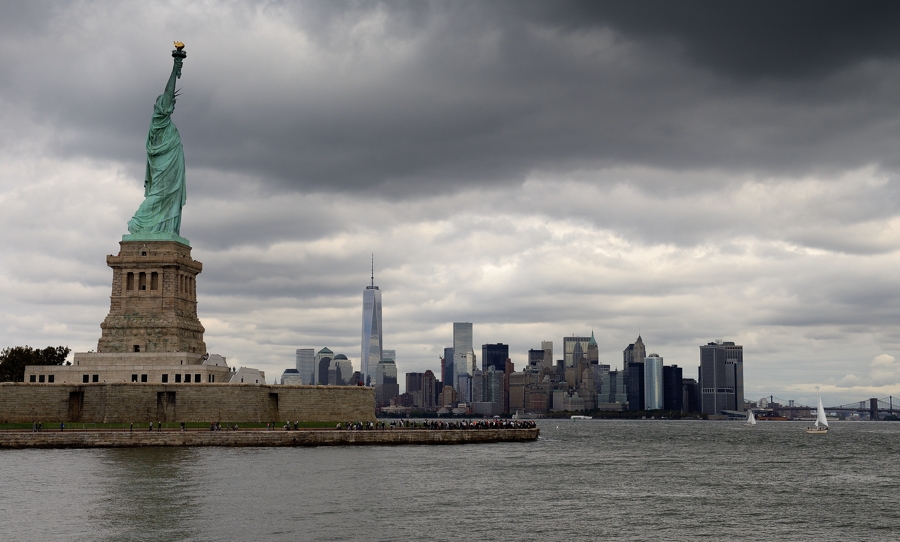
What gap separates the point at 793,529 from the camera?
1917 inches

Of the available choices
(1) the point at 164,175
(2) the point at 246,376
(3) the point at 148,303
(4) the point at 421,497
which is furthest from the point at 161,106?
(4) the point at 421,497

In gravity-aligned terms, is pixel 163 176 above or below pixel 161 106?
below

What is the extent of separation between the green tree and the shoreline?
3852 cm

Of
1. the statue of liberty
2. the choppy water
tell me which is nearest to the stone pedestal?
the statue of liberty

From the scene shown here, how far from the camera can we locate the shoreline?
87125 mm

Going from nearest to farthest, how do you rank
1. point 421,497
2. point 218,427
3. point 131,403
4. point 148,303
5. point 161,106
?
point 421,497
point 218,427
point 131,403
point 148,303
point 161,106

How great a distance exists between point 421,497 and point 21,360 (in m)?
85.9

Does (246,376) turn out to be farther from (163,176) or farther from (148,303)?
(163,176)

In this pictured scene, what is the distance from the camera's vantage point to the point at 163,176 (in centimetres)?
11375

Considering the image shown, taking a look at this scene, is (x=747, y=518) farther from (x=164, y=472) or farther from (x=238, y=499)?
(x=164, y=472)

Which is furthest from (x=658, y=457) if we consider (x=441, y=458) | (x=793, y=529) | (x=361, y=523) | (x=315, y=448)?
(x=361, y=523)

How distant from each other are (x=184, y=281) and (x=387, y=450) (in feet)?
118

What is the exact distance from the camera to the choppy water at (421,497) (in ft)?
151

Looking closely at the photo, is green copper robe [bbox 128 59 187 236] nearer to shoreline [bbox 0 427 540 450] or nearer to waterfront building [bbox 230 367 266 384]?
waterfront building [bbox 230 367 266 384]
